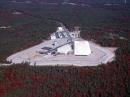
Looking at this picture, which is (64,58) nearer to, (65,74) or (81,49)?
(81,49)

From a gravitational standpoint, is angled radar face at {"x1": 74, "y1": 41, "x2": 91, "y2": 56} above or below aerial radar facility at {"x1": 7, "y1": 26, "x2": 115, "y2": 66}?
above

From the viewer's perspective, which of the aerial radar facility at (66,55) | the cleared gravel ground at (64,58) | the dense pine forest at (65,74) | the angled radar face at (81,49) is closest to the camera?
the dense pine forest at (65,74)

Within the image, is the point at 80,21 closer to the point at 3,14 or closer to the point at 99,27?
the point at 99,27

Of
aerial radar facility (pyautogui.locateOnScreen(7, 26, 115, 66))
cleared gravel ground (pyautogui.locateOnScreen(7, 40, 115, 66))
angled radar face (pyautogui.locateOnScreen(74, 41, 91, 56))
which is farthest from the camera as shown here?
angled radar face (pyautogui.locateOnScreen(74, 41, 91, 56))

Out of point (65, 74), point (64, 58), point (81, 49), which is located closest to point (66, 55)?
point (64, 58)

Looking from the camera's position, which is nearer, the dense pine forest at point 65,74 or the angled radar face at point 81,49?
the dense pine forest at point 65,74

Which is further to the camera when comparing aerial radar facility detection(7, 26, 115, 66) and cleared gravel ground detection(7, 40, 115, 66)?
aerial radar facility detection(7, 26, 115, 66)

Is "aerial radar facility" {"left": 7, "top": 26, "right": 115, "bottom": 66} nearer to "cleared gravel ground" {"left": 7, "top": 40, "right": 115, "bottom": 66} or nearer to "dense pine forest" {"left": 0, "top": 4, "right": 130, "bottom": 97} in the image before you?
"cleared gravel ground" {"left": 7, "top": 40, "right": 115, "bottom": 66}

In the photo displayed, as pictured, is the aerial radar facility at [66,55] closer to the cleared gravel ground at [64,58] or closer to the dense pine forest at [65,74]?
the cleared gravel ground at [64,58]

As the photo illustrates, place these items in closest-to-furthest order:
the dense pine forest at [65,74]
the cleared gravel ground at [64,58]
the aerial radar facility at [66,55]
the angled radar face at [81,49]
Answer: the dense pine forest at [65,74], the cleared gravel ground at [64,58], the aerial radar facility at [66,55], the angled radar face at [81,49]

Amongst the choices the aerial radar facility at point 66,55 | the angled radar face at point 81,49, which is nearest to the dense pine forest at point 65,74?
the aerial radar facility at point 66,55

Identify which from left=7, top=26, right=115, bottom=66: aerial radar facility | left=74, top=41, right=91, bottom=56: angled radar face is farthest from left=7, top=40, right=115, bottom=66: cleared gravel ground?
left=74, top=41, right=91, bottom=56: angled radar face
